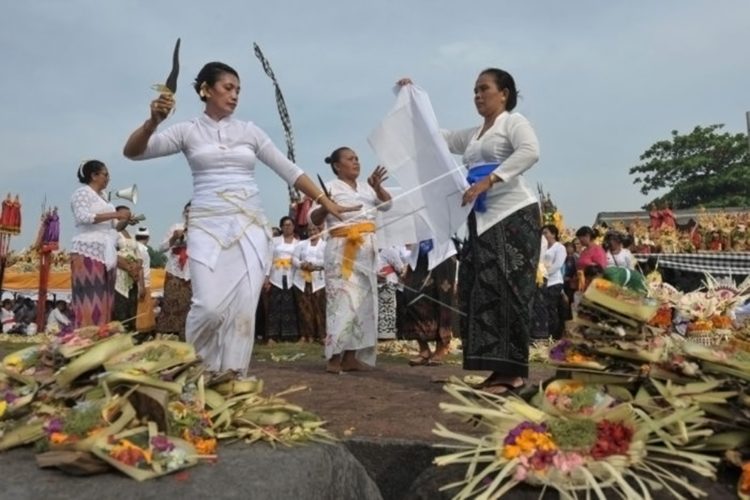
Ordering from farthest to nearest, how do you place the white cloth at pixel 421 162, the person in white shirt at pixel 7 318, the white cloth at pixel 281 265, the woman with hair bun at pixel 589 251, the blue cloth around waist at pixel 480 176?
the person in white shirt at pixel 7 318 < the white cloth at pixel 281 265 < the woman with hair bun at pixel 589 251 < the white cloth at pixel 421 162 < the blue cloth around waist at pixel 480 176

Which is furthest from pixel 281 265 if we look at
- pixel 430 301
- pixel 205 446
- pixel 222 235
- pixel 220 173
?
pixel 205 446

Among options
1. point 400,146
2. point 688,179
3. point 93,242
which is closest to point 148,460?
point 400,146

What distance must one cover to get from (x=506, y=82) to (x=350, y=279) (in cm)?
228

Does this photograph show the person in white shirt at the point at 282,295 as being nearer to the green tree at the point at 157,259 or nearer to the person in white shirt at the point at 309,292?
the person in white shirt at the point at 309,292

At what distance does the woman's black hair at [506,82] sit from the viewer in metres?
4.89

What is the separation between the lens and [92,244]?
291 inches

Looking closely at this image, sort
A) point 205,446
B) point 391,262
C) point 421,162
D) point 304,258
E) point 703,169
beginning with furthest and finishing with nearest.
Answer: point 703,169 → point 304,258 → point 391,262 → point 421,162 → point 205,446

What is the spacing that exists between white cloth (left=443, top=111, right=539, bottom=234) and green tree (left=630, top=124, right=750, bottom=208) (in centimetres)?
3594

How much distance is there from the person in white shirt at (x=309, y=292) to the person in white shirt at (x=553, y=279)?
11.4 ft

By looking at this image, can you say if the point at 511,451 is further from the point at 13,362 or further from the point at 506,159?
the point at 506,159

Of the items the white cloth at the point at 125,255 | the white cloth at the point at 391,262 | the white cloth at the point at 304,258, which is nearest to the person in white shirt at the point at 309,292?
the white cloth at the point at 304,258

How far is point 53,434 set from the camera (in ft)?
7.47

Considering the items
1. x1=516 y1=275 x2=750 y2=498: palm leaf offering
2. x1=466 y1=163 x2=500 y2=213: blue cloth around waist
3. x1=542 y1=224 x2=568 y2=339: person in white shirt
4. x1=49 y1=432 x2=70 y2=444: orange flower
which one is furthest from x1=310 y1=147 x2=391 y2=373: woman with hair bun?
x1=542 y1=224 x2=568 y2=339: person in white shirt

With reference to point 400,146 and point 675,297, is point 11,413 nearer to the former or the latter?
point 400,146
